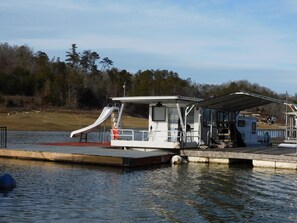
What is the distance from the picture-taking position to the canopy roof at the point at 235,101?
28802mm

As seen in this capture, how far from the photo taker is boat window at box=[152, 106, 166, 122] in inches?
1222

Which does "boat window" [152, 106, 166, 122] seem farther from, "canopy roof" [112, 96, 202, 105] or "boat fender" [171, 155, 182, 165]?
"boat fender" [171, 155, 182, 165]

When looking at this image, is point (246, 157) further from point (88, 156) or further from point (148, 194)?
point (148, 194)

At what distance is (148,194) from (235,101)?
14129 millimetres

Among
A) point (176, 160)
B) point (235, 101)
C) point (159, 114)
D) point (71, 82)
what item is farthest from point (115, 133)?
point (71, 82)

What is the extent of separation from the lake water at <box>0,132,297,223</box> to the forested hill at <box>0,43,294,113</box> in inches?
2812

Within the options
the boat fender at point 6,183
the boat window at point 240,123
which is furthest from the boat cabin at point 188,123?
the boat fender at point 6,183

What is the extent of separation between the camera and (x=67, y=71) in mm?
117250

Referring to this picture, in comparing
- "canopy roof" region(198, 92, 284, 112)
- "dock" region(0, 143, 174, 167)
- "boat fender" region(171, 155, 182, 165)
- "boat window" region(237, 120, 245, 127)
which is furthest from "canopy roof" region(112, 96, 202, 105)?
"boat window" region(237, 120, 245, 127)

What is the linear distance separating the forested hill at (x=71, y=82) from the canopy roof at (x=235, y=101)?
6439 centimetres

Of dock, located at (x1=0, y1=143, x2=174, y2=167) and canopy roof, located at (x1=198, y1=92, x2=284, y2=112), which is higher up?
canopy roof, located at (x1=198, y1=92, x2=284, y2=112)

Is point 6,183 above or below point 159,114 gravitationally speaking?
below

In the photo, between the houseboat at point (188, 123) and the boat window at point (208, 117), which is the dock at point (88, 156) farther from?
the boat window at point (208, 117)

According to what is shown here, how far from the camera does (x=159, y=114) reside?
31203 millimetres
